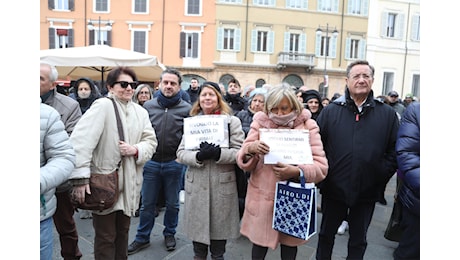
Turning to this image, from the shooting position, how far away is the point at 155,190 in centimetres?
352

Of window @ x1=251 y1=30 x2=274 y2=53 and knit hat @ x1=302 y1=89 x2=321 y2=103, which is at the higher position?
window @ x1=251 y1=30 x2=274 y2=53

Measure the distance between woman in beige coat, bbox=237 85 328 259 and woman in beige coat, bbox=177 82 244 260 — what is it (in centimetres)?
19

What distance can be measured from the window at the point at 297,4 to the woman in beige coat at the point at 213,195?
2573 cm

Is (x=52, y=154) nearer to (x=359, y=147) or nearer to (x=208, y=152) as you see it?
(x=208, y=152)

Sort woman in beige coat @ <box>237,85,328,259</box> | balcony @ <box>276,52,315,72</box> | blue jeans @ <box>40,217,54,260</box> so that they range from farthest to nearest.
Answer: balcony @ <box>276,52,315,72</box>, woman in beige coat @ <box>237,85,328,259</box>, blue jeans @ <box>40,217,54,260</box>

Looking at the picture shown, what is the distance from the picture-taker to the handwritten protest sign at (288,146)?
7.85ft

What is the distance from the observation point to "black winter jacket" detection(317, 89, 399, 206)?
104 inches

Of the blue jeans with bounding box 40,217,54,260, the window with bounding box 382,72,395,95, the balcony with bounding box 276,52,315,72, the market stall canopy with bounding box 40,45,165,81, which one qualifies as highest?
the balcony with bounding box 276,52,315,72

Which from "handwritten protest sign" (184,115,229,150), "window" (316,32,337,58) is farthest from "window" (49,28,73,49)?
"handwritten protest sign" (184,115,229,150)

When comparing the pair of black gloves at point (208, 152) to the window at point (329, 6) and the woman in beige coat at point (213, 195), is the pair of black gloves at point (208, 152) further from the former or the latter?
the window at point (329, 6)

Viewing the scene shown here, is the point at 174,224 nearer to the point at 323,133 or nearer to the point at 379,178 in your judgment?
the point at 323,133

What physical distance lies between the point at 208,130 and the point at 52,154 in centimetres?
125

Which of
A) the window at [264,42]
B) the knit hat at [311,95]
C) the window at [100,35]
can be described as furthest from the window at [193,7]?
the knit hat at [311,95]

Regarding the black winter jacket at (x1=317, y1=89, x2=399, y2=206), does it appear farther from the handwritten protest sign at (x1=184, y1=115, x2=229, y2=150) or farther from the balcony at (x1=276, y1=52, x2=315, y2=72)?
the balcony at (x1=276, y1=52, x2=315, y2=72)
